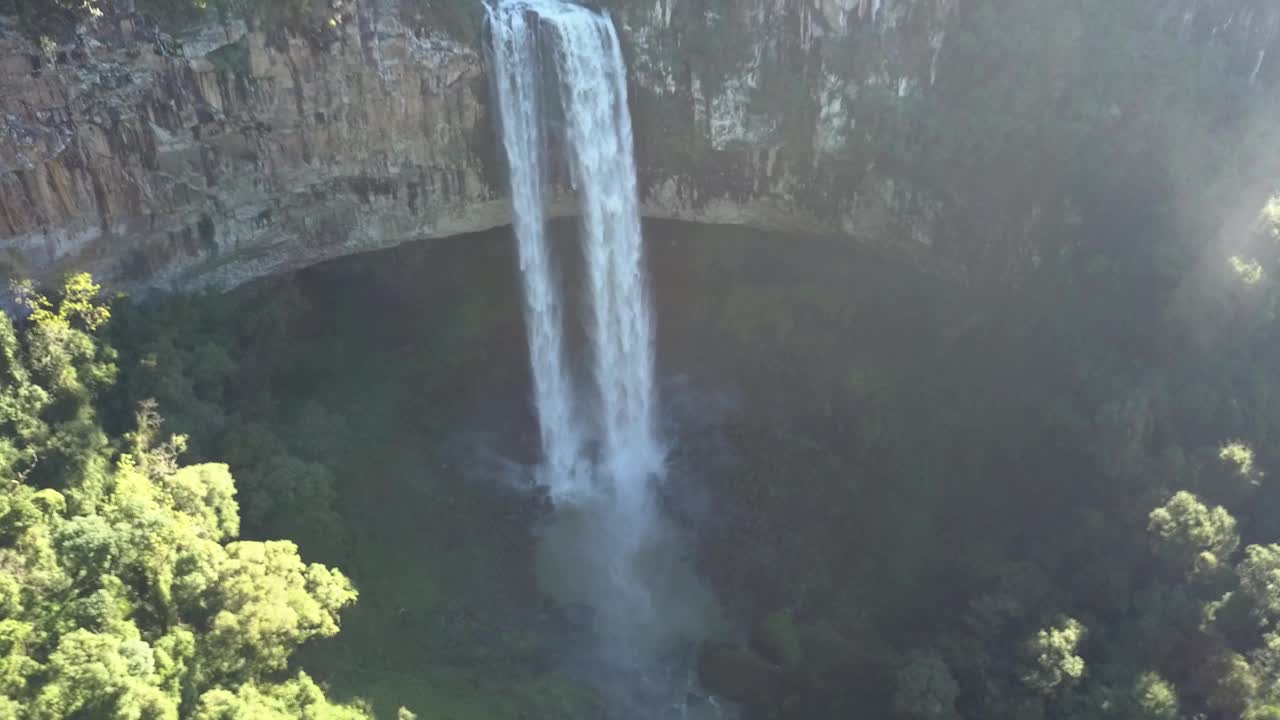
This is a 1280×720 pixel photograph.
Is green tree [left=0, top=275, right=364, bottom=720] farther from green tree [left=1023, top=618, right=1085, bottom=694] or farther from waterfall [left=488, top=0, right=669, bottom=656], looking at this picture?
green tree [left=1023, top=618, right=1085, bottom=694]

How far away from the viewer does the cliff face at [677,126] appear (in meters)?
20.4

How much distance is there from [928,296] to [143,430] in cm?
A: 2099

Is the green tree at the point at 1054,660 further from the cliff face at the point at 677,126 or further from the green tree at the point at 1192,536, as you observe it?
the cliff face at the point at 677,126

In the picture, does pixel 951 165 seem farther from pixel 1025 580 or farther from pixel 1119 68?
pixel 1025 580

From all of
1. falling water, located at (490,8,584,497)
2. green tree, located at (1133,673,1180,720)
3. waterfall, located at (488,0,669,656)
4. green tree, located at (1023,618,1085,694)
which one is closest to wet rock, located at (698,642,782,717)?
waterfall, located at (488,0,669,656)

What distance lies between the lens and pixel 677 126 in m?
25.8

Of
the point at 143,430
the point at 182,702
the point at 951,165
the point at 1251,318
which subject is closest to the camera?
the point at 182,702

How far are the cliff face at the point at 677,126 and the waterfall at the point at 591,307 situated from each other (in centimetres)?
96

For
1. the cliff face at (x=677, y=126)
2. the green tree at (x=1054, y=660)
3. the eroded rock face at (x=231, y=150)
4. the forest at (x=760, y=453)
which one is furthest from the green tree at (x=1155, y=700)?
the eroded rock face at (x=231, y=150)

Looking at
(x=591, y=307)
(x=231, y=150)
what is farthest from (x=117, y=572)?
(x=591, y=307)

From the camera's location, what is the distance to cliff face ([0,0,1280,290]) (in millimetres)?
20391

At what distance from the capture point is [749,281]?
29.7m

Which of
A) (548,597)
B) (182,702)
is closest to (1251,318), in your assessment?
(548,597)

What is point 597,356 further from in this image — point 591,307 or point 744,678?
point 744,678
